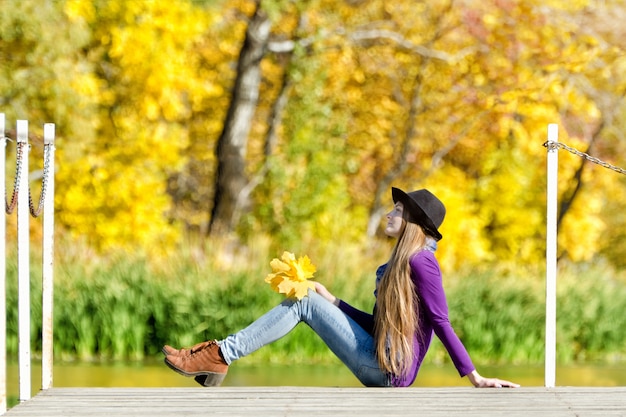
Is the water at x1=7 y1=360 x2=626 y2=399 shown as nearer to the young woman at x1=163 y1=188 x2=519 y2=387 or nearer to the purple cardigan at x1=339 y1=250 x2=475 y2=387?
the young woman at x1=163 y1=188 x2=519 y2=387

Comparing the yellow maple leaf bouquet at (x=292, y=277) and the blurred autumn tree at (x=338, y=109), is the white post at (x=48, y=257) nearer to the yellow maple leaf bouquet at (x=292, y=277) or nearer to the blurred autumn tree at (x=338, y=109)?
the yellow maple leaf bouquet at (x=292, y=277)

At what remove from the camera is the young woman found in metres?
4.96

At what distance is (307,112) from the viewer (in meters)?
14.8

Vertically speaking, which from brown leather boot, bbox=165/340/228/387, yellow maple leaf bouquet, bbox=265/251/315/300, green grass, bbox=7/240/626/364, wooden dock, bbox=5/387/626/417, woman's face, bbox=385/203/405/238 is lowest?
green grass, bbox=7/240/626/364

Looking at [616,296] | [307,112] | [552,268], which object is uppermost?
[307,112]

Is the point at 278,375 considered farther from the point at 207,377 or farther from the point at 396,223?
the point at 396,223

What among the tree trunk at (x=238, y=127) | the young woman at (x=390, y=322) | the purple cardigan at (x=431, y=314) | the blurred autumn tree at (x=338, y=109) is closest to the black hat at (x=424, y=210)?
the young woman at (x=390, y=322)

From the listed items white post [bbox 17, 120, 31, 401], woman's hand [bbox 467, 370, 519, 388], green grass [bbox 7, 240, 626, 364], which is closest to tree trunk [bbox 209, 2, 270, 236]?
green grass [bbox 7, 240, 626, 364]

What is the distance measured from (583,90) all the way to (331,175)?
312 centimetres

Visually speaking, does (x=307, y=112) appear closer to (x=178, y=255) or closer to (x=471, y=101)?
(x=471, y=101)

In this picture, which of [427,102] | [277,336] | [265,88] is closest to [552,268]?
[277,336]

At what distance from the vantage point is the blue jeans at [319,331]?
5.05 metres

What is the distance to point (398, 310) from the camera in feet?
16.4

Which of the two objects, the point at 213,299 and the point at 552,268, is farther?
the point at 213,299
